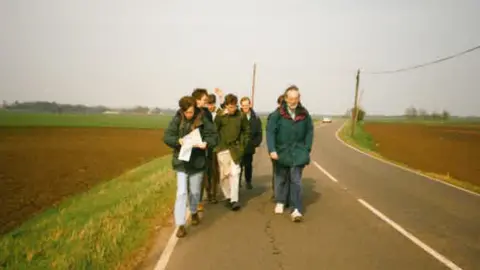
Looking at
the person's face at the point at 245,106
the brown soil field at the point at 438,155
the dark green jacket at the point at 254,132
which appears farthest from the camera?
the brown soil field at the point at 438,155

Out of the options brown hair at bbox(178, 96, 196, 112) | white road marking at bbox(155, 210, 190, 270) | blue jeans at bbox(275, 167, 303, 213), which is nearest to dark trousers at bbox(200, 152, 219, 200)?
blue jeans at bbox(275, 167, 303, 213)

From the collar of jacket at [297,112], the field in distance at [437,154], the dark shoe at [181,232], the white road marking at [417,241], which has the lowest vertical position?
the field in distance at [437,154]

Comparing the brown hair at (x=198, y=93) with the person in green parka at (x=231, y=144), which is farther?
the person in green parka at (x=231, y=144)

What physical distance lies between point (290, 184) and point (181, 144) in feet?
7.41

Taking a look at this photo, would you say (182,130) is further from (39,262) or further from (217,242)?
(39,262)

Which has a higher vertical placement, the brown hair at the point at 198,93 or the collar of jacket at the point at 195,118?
the brown hair at the point at 198,93

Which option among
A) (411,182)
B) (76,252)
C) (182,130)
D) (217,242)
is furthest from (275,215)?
(411,182)

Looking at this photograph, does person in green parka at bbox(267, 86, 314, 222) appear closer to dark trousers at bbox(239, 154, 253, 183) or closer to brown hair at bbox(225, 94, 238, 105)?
brown hair at bbox(225, 94, 238, 105)

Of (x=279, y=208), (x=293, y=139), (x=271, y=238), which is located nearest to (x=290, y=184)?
(x=279, y=208)

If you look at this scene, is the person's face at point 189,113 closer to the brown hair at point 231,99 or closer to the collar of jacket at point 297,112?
the brown hair at point 231,99

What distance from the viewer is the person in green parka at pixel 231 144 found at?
7008 mm

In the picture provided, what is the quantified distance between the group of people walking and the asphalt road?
421 mm

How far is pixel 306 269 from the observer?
430 centimetres

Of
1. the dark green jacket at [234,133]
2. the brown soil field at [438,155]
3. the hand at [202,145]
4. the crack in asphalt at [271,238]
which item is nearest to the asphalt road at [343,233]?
the crack in asphalt at [271,238]
